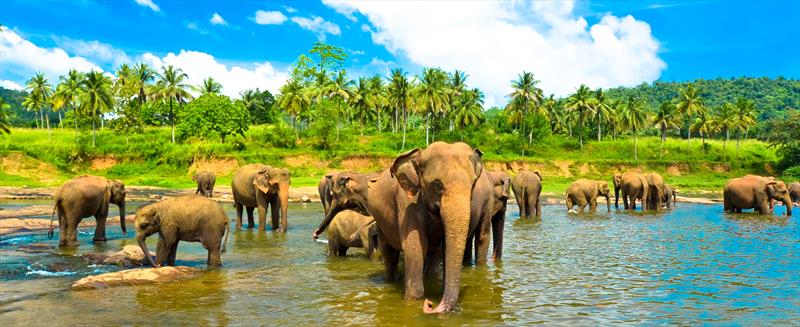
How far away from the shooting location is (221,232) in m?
12.7

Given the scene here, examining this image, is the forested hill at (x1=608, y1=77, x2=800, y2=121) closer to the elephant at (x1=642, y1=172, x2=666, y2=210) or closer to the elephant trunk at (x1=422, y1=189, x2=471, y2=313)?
the elephant at (x1=642, y1=172, x2=666, y2=210)

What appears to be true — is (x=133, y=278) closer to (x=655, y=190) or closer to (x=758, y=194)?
(x=758, y=194)

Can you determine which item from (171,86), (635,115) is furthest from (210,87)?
(635,115)

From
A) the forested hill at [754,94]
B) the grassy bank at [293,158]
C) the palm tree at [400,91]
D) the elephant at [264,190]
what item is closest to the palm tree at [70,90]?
the grassy bank at [293,158]

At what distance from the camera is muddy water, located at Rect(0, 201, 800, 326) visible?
8.55 metres

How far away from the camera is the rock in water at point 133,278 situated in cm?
1043

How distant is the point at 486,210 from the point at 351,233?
517cm

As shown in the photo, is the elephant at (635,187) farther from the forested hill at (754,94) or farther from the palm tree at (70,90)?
the forested hill at (754,94)

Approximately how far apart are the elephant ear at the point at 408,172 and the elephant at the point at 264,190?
444 inches

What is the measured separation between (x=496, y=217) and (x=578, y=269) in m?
2.06

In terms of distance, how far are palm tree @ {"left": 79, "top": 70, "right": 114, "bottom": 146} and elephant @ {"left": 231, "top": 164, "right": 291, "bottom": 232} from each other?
58.1 metres

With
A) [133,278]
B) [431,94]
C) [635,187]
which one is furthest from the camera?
[431,94]

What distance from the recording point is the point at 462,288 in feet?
33.9

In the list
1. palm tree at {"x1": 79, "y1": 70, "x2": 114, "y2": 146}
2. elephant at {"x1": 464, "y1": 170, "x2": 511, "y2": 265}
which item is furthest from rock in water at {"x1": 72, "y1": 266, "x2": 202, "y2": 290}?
palm tree at {"x1": 79, "y1": 70, "x2": 114, "y2": 146}
